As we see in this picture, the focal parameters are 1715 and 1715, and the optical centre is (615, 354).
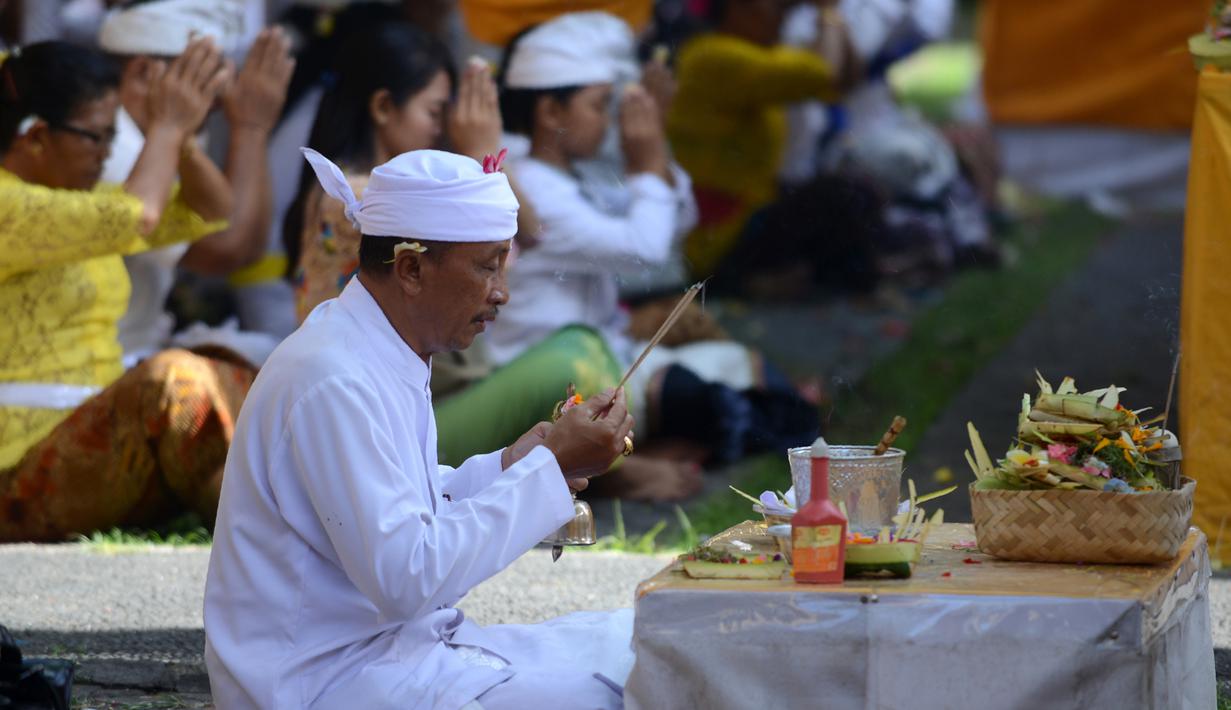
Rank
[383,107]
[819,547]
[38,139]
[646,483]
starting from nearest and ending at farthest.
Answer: [819,547] → [38,139] → [383,107] → [646,483]

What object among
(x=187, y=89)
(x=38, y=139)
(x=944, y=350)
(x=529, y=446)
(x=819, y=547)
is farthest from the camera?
(x=944, y=350)

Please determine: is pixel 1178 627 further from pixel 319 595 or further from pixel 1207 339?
pixel 1207 339

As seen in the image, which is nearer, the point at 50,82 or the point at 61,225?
the point at 61,225

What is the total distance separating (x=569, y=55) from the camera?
639cm

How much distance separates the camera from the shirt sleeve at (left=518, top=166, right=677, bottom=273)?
616cm

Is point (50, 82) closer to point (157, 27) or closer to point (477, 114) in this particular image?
point (157, 27)

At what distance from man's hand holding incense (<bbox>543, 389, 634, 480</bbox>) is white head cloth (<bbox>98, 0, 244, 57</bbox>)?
12.6ft

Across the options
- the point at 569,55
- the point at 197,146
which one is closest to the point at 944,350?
Result: the point at 569,55

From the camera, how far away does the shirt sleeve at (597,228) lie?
616 centimetres

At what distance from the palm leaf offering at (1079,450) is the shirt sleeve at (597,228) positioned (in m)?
3.06

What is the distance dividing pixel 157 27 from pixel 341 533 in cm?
410

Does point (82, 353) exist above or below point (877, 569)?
below

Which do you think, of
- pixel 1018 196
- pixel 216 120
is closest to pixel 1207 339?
pixel 216 120

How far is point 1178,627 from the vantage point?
2.97 meters
